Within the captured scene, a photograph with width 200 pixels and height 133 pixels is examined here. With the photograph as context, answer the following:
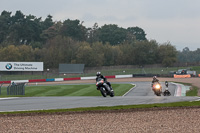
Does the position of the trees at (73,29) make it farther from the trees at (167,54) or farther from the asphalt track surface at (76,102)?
the asphalt track surface at (76,102)

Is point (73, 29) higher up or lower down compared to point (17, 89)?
higher up

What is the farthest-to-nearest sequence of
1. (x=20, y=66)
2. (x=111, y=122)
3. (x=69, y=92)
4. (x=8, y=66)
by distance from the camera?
(x=20, y=66) → (x=8, y=66) → (x=69, y=92) → (x=111, y=122)

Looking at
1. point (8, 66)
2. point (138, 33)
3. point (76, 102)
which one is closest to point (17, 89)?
point (76, 102)

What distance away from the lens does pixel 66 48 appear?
113375mm

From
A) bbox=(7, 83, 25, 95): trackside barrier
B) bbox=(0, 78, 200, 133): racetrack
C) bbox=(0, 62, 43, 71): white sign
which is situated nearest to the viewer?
bbox=(0, 78, 200, 133): racetrack

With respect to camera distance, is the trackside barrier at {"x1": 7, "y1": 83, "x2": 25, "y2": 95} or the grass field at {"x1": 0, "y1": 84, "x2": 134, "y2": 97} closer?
the grass field at {"x1": 0, "y1": 84, "x2": 134, "y2": 97}

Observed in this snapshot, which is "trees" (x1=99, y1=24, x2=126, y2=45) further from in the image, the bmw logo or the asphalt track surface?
the asphalt track surface

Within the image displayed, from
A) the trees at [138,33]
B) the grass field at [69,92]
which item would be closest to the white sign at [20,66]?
the grass field at [69,92]

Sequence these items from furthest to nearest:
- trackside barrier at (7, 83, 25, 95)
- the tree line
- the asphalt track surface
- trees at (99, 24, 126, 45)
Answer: trees at (99, 24, 126, 45), the tree line, trackside barrier at (7, 83, 25, 95), the asphalt track surface

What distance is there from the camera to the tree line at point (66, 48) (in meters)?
102

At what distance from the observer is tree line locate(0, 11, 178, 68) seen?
10231cm

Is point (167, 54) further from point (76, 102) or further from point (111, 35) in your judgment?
point (76, 102)

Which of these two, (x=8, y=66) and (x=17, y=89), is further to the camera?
(x=8, y=66)

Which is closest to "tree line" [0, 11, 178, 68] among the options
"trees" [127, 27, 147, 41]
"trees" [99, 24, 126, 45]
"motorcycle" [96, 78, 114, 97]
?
"trees" [99, 24, 126, 45]
